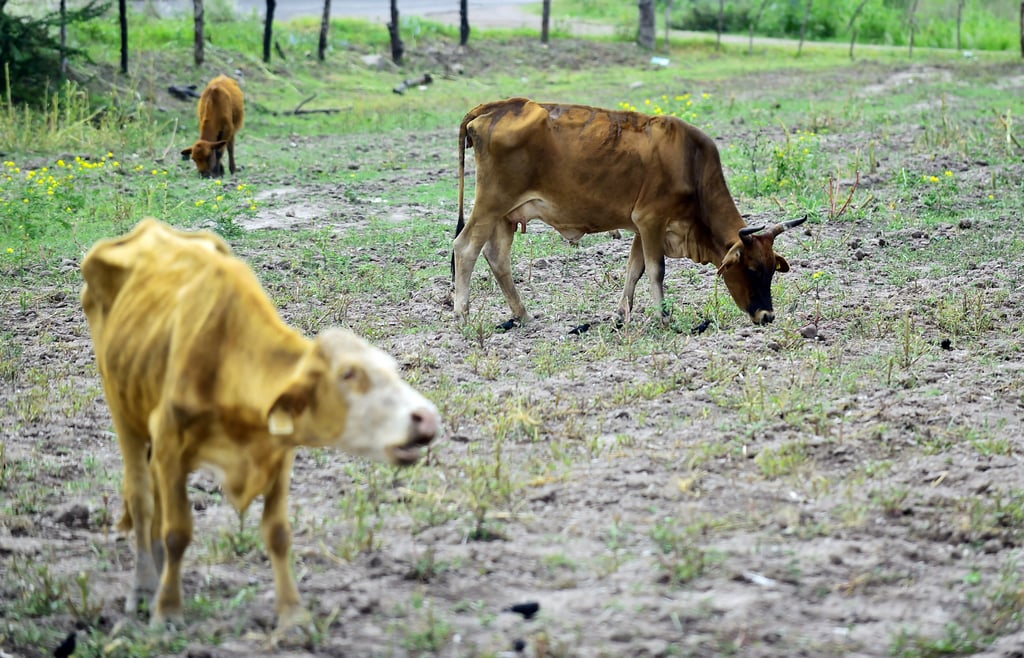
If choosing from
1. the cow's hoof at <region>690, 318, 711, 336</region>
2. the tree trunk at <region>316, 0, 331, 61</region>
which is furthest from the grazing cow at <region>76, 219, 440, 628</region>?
the tree trunk at <region>316, 0, 331, 61</region>

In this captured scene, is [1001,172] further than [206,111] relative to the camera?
No

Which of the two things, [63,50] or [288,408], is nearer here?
[288,408]

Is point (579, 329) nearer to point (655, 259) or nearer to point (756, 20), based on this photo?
point (655, 259)

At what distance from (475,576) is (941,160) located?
10246 millimetres

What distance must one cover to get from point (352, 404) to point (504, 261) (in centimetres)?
477

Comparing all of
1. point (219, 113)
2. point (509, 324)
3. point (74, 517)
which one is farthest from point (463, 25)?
point (74, 517)

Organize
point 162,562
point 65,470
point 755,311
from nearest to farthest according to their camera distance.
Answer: point 162,562, point 65,470, point 755,311

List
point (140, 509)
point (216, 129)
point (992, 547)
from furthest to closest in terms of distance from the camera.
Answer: point (216, 129)
point (992, 547)
point (140, 509)

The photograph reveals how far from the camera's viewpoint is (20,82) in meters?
17.3

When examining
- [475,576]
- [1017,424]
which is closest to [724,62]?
[1017,424]

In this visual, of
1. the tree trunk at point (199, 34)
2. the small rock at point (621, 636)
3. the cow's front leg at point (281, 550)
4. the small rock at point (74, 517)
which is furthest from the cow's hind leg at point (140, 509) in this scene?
the tree trunk at point (199, 34)

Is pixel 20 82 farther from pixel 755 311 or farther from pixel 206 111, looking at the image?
pixel 755 311

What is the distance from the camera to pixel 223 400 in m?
4.34

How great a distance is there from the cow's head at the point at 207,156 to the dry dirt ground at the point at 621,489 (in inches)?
193
